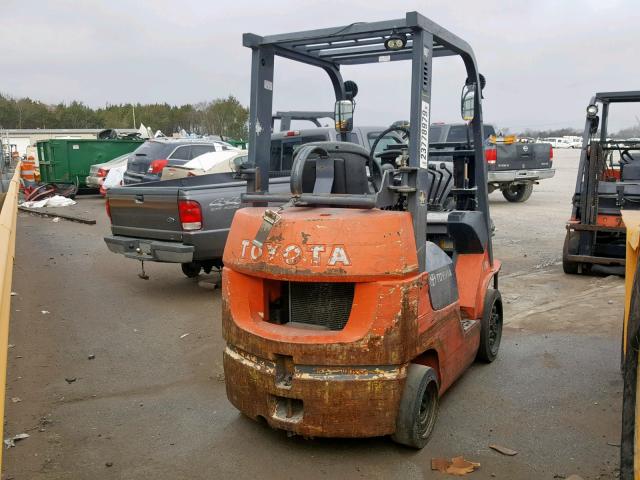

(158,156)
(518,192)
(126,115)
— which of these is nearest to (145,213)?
(158,156)

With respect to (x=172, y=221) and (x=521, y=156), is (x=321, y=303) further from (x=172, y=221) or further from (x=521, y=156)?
(x=521, y=156)

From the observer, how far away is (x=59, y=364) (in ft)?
19.0

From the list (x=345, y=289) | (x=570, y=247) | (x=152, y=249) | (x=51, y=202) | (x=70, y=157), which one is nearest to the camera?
(x=345, y=289)

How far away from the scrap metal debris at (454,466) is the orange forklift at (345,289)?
171 mm

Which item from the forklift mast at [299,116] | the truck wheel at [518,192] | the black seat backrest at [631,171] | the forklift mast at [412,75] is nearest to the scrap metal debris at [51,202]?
the forklift mast at [299,116]

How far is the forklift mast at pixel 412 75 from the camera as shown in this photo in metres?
4.05

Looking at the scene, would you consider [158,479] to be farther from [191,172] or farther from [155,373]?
[191,172]

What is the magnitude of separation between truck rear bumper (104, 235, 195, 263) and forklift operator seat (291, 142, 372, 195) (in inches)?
145

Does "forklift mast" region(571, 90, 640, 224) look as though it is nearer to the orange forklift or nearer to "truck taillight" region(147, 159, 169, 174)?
the orange forklift

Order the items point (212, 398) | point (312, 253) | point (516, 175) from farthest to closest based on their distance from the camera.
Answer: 1. point (516, 175)
2. point (212, 398)
3. point (312, 253)

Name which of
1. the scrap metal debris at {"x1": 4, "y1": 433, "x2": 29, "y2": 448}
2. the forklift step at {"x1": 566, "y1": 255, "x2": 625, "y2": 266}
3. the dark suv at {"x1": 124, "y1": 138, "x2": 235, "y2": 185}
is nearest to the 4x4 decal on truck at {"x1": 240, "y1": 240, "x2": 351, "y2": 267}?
the scrap metal debris at {"x1": 4, "y1": 433, "x2": 29, "y2": 448}

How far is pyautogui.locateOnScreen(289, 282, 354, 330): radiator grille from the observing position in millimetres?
3934

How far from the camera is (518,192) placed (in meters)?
19.7

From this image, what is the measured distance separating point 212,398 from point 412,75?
2819 mm
